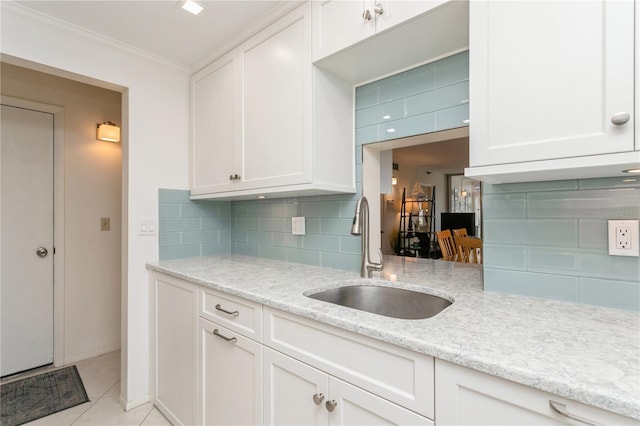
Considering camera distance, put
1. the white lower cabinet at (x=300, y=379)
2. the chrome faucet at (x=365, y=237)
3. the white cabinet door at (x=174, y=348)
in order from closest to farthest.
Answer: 1. the white lower cabinet at (x=300, y=379)
2. the chrome faucet at (x=365, y=237)
3. the white cabinet door at (x=174, y=348)

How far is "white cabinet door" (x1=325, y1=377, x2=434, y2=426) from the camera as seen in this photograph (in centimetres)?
83

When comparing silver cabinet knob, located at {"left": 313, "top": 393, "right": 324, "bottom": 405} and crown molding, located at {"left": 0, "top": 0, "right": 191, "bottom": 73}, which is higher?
crown molding, located at {"left": 0, "top": 0, "right": 191, "bottom": 73}

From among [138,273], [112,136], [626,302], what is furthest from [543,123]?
[112,136]

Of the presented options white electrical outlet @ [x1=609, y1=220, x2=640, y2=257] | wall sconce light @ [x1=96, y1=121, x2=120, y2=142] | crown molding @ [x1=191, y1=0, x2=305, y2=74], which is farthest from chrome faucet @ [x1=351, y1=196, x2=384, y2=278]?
wall sconce light @ [x1=96, y1=121, x2=120, y2=142]

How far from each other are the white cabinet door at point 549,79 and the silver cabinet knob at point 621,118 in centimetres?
1

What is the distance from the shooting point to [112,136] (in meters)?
2.72

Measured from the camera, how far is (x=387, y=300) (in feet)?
4.72

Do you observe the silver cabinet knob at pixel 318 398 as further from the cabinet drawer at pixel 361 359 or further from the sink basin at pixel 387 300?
the sink basin at pixel 387 300

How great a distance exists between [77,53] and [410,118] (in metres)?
1.93

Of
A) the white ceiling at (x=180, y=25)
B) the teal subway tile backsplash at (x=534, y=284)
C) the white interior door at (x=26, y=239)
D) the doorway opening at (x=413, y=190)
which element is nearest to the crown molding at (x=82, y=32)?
the white ceiling at (x=180, y=25)

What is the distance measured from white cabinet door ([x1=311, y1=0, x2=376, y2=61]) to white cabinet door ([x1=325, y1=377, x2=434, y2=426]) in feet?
4.27

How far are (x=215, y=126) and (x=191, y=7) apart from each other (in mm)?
677

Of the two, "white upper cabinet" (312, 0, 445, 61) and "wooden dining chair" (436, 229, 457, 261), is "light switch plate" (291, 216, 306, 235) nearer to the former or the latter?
"wooden dining chair" (436, 229, 457, 261)

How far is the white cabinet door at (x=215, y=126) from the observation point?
192 centimetres
